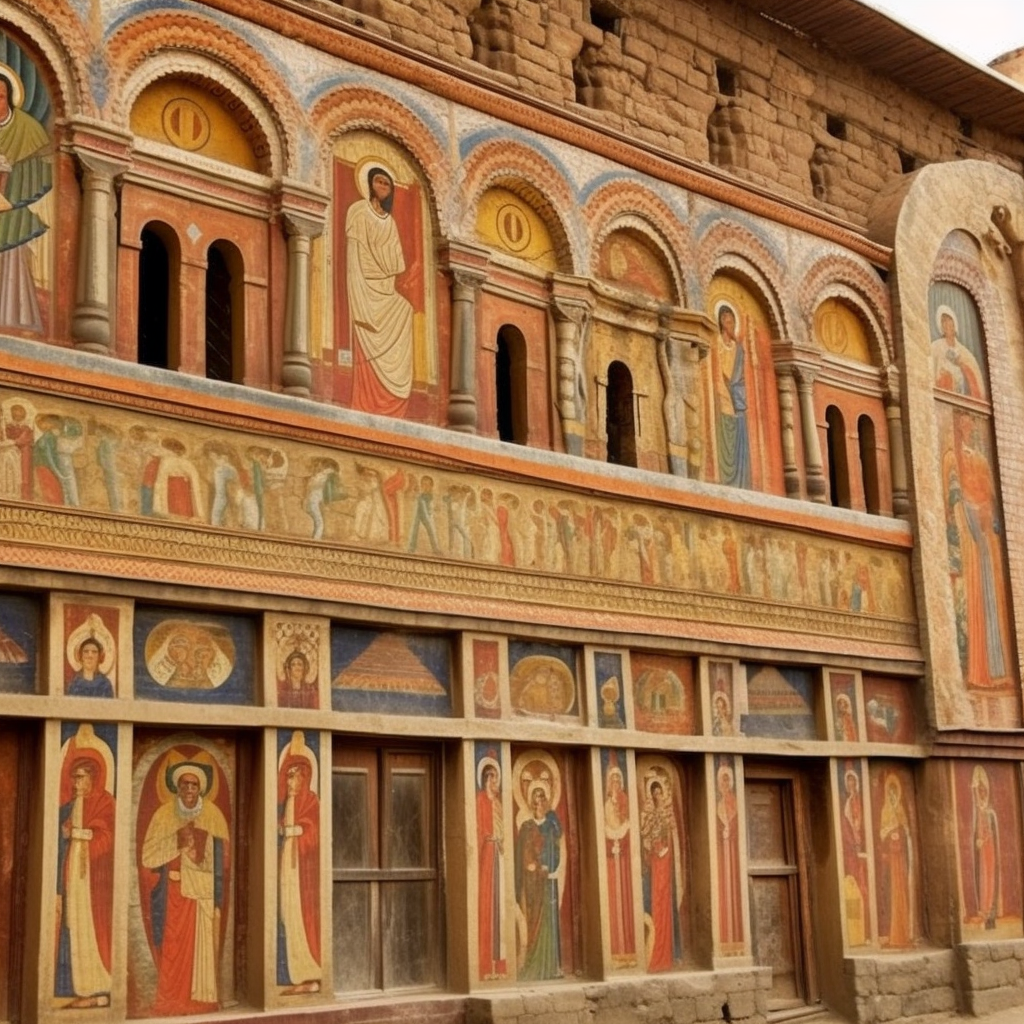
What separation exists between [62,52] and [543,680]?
15.7ft

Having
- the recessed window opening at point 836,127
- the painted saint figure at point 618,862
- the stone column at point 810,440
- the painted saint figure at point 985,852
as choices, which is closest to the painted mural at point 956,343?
the recessed window opening at point 836,127

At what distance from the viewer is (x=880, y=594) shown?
13562 mm

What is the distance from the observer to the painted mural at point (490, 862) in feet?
32.8

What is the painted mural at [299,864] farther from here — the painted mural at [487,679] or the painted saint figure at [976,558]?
the painted saint figure at [976,558]

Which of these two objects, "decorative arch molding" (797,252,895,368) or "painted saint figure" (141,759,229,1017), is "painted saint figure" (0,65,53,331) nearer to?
"painted saint figure" (141,759,229,1017)

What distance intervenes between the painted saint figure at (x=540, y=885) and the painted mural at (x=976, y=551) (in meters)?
4.96

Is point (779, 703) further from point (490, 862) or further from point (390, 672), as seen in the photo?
point (390, 672)

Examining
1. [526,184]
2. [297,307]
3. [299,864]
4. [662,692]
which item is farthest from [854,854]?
[297,307]

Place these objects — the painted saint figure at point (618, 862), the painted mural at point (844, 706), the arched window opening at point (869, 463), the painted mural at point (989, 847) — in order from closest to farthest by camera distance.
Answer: the painted saint figure at point (618, 862), the painted mural at point (844, 706), the painted mural at point (989, 847), the arched window opening at point (869, 463)

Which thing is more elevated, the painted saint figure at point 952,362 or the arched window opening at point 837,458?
the painted saint figure at point 952,362

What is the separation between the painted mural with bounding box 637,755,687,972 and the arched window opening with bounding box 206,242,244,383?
3.88 metres

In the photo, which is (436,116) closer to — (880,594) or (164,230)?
(164,230)

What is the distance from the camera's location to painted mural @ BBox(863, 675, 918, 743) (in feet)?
43.7

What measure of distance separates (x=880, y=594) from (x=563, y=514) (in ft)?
12.1
